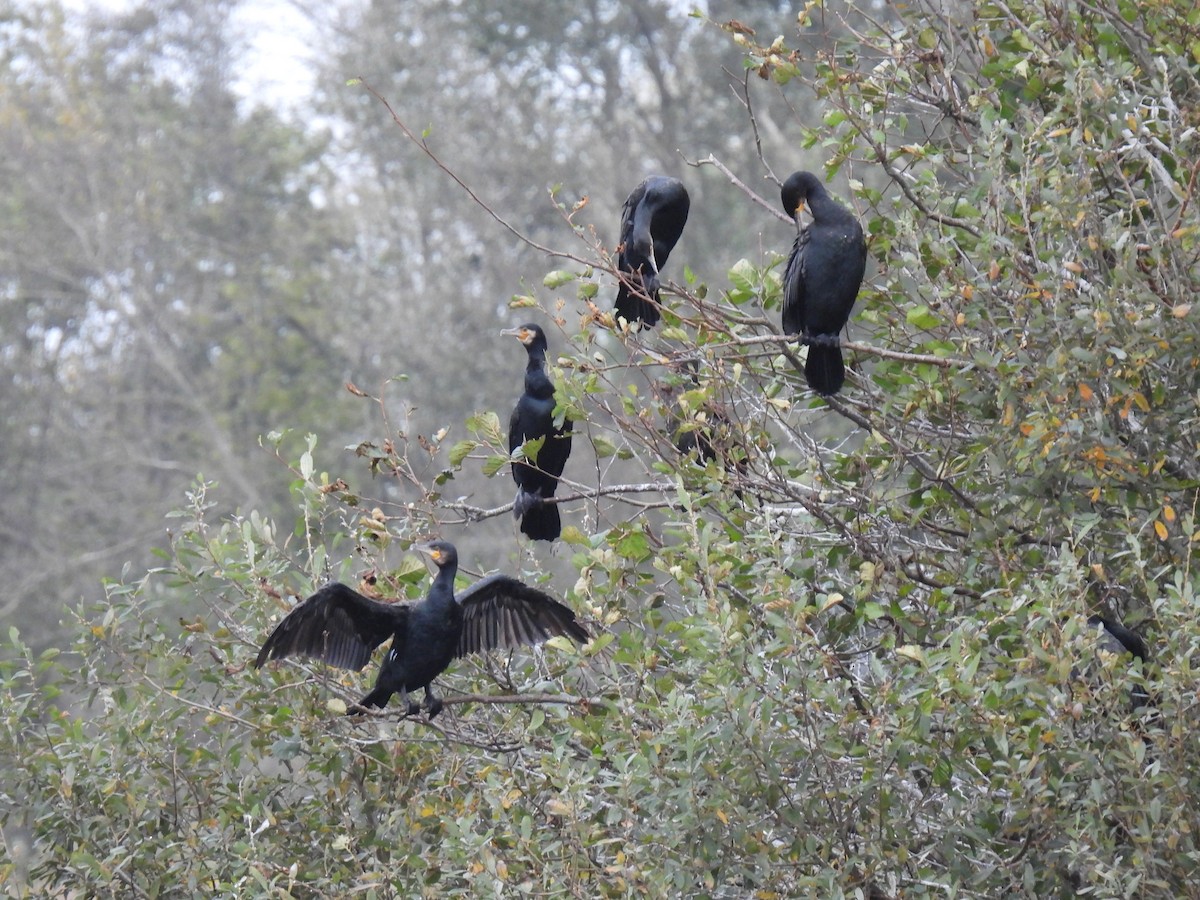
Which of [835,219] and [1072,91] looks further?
[835,219]

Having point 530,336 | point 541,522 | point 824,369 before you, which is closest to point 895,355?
point 824,369

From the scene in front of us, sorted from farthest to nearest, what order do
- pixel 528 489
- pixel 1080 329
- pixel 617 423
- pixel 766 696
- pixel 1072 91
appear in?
1. pixel 528 489
2. pixel 617 423
3. pixel 1072 91
4. pixel 1080 329
5. pixel 766 696

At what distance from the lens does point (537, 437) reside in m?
6.22

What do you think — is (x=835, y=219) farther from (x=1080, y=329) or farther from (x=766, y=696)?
(x=766, y=696)

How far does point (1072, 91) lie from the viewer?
13.4 feet

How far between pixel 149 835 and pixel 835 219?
111 inches

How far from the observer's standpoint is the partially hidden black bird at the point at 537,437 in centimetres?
600

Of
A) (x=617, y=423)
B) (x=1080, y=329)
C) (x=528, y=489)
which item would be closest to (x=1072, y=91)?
(x=1080, y=329)

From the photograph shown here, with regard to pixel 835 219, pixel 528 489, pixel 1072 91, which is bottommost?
pixel 528 489

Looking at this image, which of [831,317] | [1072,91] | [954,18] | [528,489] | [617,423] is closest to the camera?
[1072,91]

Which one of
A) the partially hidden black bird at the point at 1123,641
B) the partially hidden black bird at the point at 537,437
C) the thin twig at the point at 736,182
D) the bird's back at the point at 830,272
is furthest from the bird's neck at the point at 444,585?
the partially hidden black bird at the point at 1123,641

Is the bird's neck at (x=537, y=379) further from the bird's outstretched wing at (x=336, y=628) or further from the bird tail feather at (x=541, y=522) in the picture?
the bird's outstretched wing at (x=336, y=628)

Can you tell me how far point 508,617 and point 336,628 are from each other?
569mm

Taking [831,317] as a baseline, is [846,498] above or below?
below
